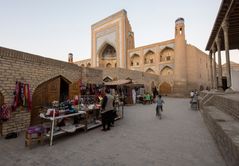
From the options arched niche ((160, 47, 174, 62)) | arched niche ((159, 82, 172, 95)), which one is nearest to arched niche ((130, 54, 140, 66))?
arched niche ((160, 47, 174, 62))

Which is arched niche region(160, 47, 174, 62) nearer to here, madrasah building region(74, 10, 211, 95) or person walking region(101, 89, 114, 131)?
madrasah building region(74, 10, 211, 95)

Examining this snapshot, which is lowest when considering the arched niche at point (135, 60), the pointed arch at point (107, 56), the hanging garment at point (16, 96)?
the hanging garment at point (16, 96)

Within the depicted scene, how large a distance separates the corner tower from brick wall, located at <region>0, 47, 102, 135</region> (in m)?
20.7

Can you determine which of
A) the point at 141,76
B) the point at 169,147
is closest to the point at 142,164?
the point at 169,147

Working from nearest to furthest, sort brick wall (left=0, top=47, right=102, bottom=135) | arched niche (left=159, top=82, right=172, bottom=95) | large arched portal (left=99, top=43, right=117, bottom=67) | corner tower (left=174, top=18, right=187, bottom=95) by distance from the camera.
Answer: brick wall (left=0, top=47, right=102, bottom=135)
corner tower (left=174, top=18, right=187, bottom=95)
arched niche (left=159, top=82, right=172, bottom=95)
large arched portal (left=99, top=43, right=117, bottom=67)

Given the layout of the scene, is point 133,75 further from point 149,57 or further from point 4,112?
point 4,112

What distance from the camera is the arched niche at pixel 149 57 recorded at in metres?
27.8

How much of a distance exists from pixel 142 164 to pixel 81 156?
1.36m

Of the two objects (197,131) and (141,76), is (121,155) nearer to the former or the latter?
(197,131)

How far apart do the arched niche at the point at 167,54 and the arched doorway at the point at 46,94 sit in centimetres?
2257

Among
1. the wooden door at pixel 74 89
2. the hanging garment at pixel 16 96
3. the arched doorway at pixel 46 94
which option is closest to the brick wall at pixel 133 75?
the wooden door at pixel 74 89

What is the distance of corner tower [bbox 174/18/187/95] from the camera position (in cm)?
2264

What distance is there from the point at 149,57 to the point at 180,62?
706 centimetres

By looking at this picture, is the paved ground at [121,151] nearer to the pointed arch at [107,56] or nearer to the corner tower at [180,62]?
the corner tower at [180,62]
